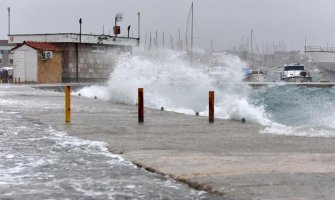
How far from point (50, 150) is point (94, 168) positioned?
1.86 meters

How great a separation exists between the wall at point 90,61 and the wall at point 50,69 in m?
1.29

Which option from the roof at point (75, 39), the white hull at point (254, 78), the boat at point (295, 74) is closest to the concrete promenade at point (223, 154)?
the roof at point (75, 39)

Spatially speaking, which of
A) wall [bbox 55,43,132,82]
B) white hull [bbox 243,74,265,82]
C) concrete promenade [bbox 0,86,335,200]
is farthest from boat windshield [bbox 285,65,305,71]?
concrete promenade [bbox 0,86,335,200]

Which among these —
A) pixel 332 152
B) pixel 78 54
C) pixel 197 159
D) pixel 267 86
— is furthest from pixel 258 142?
pixel 267 86

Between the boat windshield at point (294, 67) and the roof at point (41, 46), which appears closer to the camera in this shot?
the roof at point (41, 46)

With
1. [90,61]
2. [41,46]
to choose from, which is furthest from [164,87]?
[90,61]

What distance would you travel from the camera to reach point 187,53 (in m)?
61.6

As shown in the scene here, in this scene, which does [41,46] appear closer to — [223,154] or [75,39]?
[75,39]

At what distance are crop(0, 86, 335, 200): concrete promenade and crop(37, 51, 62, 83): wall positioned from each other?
109 ft

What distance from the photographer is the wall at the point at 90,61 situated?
168 feet

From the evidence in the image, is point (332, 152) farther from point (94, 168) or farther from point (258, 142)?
point (94, 168)

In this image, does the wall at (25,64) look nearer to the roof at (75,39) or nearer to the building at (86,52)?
the building at (86,52)

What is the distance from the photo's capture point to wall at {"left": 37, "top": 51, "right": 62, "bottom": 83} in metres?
48.5

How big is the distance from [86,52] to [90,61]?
0.87 metres
